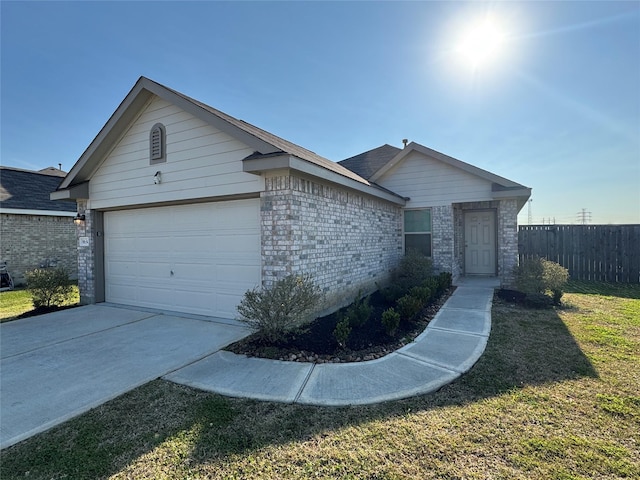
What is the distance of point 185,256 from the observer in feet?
23.6

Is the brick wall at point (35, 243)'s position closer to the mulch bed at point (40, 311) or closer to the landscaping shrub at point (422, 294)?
the mulch bed at point (40, 311)

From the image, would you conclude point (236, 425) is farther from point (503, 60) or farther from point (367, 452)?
point (503, 60)

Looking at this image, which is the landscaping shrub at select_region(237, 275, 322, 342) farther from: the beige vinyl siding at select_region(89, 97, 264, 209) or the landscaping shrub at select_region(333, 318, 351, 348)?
the beige vinyl siding at select_region(89, 97, 264, 209)

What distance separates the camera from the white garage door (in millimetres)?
6438

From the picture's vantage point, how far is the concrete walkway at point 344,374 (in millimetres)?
3400

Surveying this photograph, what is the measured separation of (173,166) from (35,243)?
11269 mm

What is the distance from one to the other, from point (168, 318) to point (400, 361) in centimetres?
509

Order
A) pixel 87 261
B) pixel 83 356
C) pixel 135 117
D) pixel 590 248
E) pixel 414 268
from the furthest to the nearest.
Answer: pixel 590 248 → pixel 414 268 → pixel 87 261 → pixel 135 117 → pixel 83 356

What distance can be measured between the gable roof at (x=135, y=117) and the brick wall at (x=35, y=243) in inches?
280

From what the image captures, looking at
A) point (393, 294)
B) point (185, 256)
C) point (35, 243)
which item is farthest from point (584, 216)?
point (35, 243)

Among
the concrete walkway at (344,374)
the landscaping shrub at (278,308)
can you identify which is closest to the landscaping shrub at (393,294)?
the concrete walkway at (344,374)

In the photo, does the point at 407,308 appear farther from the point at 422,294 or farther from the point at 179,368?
the point at 179,368

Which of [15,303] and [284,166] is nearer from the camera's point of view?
[284,166]


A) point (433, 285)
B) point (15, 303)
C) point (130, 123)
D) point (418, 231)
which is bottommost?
point (15, 303)
